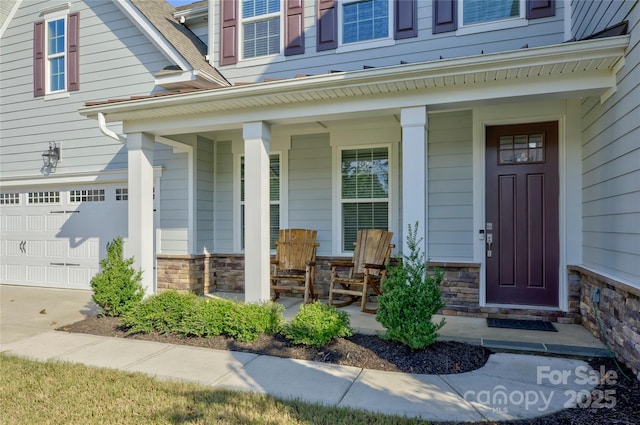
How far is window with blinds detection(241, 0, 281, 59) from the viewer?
6121 millimetres

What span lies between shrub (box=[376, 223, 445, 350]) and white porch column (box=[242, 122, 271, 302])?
156cm

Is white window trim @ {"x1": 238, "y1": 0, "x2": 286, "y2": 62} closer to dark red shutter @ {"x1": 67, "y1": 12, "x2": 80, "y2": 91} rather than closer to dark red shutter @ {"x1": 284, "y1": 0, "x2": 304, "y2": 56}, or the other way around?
dark red shutter @ {"x1": 284, "y1": 0, "x2": 304, "y2": 56}

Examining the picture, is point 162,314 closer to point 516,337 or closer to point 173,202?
point 173,202

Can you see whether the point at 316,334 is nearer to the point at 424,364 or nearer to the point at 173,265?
the point at 424,364

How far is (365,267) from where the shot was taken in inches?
197

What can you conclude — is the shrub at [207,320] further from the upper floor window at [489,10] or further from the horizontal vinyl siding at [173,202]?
the upper floor window at [489,10]

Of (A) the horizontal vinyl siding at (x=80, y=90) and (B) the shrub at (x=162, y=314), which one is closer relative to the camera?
(B) the shrub at (x=162, y=314)

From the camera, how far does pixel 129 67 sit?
6.61 metres

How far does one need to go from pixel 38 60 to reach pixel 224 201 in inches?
181

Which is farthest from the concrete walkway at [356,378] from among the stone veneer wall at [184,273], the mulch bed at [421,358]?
the stone veneer wall at [184,273]

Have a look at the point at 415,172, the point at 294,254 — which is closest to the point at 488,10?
the point at 415,172

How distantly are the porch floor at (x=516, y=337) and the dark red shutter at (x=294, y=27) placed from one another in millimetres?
4060

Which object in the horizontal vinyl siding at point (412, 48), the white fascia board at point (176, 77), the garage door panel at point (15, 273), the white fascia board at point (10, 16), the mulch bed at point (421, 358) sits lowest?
the mulch bed at point (421, 358)

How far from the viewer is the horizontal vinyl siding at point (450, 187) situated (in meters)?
5.00
